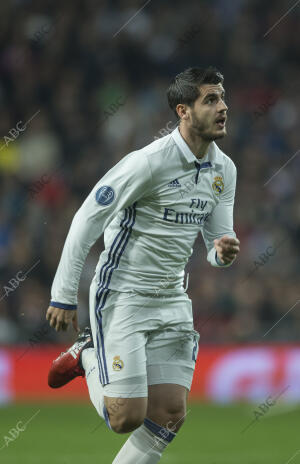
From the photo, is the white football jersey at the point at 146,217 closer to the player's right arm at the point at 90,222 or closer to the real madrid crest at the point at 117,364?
the player's right arm at the point at 90,222

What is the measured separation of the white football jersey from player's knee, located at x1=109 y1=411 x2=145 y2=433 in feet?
2.17

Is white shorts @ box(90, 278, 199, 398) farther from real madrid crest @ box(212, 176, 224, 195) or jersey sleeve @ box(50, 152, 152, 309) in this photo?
real madrid crest @ box(212, 176, 224, 195)

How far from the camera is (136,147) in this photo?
1248 cm

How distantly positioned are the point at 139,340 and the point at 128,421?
433mm

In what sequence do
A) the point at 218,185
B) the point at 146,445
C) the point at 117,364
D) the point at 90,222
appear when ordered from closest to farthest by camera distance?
1. the point at 90,222
2. the point at 117,364
3. the point at 146,445
4. the point at 218,185

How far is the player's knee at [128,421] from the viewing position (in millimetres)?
4879

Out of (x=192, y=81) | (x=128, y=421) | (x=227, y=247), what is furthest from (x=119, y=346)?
(x=192, y=81)

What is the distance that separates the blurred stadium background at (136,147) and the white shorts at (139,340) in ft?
8.16

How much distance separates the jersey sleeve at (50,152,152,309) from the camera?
4805 millimetres

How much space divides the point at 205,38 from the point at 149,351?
376 inches

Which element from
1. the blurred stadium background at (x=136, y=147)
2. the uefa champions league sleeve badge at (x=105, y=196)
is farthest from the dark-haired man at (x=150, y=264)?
the blurred stadium background at (x=136, y=147)

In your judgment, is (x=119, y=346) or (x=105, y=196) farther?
(x=119, y=346)

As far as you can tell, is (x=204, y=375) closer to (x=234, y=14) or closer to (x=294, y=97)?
(x=294, y=97)

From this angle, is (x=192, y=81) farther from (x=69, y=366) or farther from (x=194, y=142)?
(x=69, y=366)
